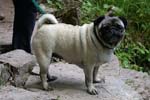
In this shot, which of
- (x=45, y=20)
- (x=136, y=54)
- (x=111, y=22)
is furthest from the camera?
(x=136, y=54)

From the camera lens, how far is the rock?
14.5 ft

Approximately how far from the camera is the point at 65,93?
14.1 feet

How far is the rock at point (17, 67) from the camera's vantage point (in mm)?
4414

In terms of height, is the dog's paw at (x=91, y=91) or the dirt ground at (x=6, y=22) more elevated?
the dirt ground at (x=6, y=22)

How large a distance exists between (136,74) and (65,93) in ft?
4.03

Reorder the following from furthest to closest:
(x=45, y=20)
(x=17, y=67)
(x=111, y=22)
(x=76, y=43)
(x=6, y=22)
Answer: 1. (x=6, y=22)
2. (x=17, y=67)
3. (x=45, y=20)
4. (x=76, y=43)
5. (x=111, y=22)

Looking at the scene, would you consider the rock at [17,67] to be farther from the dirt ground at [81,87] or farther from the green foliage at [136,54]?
the green foliage at [136,54]

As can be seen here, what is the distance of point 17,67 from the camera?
4398 mm

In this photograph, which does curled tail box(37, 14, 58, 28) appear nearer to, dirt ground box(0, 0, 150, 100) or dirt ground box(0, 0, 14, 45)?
dirt ground box(0, 0, 150, 100)

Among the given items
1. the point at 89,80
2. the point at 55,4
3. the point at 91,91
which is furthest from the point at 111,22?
the point at 55,4

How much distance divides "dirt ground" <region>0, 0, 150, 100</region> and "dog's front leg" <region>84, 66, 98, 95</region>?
0.05 metres

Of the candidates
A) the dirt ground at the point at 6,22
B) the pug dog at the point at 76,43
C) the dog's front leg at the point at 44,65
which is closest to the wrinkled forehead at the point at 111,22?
the pug dog at the point at 76,43

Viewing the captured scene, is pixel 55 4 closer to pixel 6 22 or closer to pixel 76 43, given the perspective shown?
pixel 6 22

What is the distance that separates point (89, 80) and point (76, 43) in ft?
1.25
